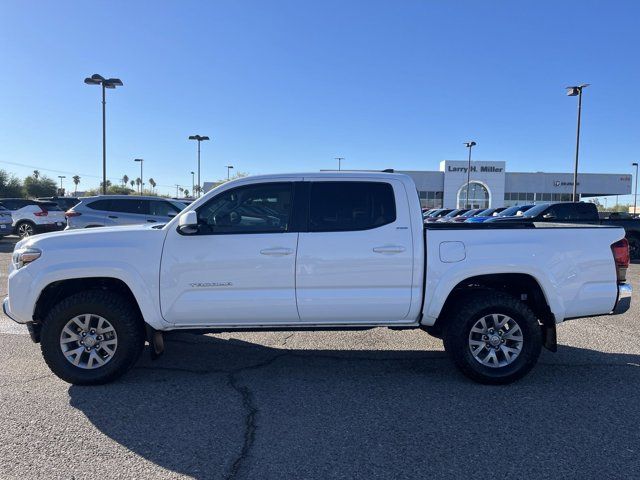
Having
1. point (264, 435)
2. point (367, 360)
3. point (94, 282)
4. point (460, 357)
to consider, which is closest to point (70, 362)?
point (94, 282)

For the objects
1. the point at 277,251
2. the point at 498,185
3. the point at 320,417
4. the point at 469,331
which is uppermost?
the point at 498,185

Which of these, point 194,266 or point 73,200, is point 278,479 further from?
point 73,200

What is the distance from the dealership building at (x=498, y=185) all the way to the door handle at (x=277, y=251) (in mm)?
58463

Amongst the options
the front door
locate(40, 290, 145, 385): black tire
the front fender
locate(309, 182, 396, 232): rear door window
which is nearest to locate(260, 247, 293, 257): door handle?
the front door

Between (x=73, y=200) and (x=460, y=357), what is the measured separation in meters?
22.3

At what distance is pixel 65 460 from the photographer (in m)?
3.22

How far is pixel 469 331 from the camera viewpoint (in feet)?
15.0

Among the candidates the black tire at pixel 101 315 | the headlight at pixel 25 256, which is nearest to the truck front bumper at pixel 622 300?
the black tire at pixel 101 315

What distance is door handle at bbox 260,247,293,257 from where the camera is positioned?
4.44 m

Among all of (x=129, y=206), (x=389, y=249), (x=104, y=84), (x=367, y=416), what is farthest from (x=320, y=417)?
(x=104, y=84)

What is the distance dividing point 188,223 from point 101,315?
3.85ft

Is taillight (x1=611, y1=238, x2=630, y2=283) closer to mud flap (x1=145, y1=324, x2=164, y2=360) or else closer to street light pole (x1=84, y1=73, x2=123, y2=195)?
mud flap (x1=145, y1=324, x2=164, y2=360)

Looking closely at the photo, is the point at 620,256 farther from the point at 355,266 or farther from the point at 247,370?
the point at 247,370

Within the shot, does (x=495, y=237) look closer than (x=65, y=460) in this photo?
No
